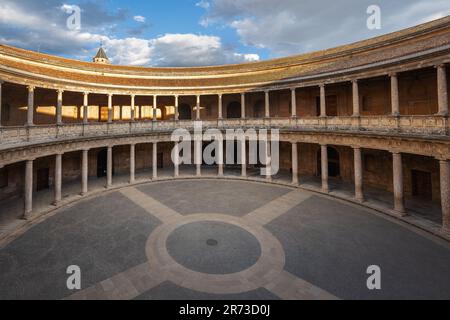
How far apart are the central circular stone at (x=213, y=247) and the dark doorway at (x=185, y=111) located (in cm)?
2175

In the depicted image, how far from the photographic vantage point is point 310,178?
25141mm

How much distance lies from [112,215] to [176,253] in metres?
7.02

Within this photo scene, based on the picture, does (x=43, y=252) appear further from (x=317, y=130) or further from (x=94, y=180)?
(x=317, y=130)

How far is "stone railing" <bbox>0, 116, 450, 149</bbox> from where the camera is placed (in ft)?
44.6

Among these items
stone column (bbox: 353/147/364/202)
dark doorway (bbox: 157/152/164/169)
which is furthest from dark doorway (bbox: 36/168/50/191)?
stone column (bbox: 353/147/364/202)

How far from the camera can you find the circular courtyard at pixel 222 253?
888 centimetres

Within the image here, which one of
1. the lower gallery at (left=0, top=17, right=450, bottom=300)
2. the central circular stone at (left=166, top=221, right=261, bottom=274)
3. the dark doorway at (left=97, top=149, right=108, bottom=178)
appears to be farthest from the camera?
the dark doorway at (left=97, top=149, right=108, bottom=178)

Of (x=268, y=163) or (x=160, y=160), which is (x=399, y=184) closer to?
(x=268, y=163)

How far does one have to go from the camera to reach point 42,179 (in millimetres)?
21922

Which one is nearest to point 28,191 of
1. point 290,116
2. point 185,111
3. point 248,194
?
point 248,194

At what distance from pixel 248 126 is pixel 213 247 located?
1636cm

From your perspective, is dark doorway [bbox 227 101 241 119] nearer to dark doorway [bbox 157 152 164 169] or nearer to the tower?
dark doorway [bbox 157 152 164 169]

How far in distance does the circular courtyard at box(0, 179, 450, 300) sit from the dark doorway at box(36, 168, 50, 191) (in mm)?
6929
